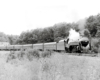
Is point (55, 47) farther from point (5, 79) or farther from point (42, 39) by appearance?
point (42, 39)

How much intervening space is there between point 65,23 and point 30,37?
13.6 meters

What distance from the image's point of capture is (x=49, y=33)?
159ft

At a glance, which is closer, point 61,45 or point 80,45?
point 80,45

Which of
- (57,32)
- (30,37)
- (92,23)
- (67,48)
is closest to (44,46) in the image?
(67,48)

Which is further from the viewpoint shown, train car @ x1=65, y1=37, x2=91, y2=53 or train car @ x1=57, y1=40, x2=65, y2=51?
train car @ x1=57, y1=40, x2=65, y2=51

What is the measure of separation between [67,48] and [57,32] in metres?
28.8

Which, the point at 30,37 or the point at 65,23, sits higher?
the point at 65,23

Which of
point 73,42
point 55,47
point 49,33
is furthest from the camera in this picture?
point 49,33

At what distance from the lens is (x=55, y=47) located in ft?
64.0

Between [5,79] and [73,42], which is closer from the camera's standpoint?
[5,79]

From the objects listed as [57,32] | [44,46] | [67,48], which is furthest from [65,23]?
[67,48]

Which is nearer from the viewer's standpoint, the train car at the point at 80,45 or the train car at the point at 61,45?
the train car at the point at 80,45

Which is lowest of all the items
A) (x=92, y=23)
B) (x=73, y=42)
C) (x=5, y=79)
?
(x=5, y=79)

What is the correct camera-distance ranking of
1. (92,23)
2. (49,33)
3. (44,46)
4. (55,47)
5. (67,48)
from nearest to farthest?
(67,48), (55,47), (44,46), (92,23), (49,33)
